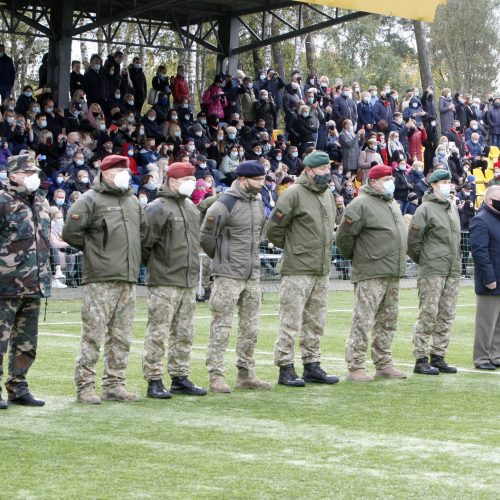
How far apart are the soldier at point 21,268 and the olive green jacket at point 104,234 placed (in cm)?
27

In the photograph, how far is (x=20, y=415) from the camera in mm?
9055

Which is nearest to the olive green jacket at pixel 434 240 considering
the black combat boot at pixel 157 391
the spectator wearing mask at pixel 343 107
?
the black combat boot at pixel 157 391

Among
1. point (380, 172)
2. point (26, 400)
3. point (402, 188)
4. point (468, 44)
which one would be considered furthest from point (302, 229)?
point (468, 44)

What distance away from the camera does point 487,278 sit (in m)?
12.5

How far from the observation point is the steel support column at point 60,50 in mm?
26875

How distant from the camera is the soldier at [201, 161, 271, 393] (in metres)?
10.4

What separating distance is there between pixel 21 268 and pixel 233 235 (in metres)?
2.01

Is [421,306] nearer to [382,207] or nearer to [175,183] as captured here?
[382,207]

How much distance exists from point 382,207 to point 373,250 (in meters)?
0.44

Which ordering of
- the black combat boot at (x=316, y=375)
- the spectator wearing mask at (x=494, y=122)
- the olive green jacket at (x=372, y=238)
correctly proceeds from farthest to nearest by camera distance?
the spectator wearing mask at (x=494, y=122) < the olive green jacket at (x=372, y=238) < the black combat boot at (x=316, y=375)

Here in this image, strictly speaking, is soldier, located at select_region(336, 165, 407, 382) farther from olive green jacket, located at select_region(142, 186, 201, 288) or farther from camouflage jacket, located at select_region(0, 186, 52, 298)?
camouflage jacket, located at select_region(0, 186, 52, 298)

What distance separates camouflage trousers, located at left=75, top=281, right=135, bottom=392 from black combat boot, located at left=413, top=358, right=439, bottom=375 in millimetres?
3372

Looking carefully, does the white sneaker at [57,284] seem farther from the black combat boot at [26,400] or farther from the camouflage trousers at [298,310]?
the black combat boot at [26,400]

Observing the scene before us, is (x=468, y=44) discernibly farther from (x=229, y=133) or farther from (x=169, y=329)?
(x=169, y=329)
